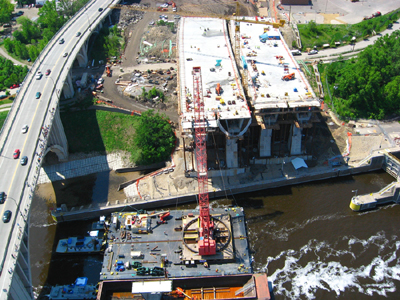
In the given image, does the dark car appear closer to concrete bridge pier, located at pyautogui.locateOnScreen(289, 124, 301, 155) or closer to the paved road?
concrete bridge pier, located at pyautogui.locateOnScreen(289, 124, 301, 155)

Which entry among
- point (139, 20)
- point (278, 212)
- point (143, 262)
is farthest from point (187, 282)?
point (139, 20)

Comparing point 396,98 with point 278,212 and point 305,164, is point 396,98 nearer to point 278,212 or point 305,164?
point 305,164

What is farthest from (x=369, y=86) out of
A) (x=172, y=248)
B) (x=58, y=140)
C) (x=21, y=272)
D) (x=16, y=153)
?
(x=21, y=272)

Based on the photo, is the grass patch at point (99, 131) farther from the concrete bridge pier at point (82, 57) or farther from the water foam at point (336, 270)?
the water foam at point (336, 270)

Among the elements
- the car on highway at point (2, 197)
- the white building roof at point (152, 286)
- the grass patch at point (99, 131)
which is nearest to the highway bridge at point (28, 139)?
the car on highway at point (2, 197)

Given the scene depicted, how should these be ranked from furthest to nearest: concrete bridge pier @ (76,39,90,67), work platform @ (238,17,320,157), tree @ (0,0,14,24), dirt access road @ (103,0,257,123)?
tree @ (0,0,14,24) < concrete bridge pier @ (76,39,90,67) < dirt access road @ (103,0,257,123) < work platform @ (238,17,320,157)

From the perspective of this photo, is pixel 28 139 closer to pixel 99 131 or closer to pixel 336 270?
pixel 99 131

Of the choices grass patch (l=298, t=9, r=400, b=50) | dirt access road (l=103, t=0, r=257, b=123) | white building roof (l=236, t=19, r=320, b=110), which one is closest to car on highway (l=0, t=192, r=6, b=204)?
dirt access road (l=103, t=0, r=257, b=123)
